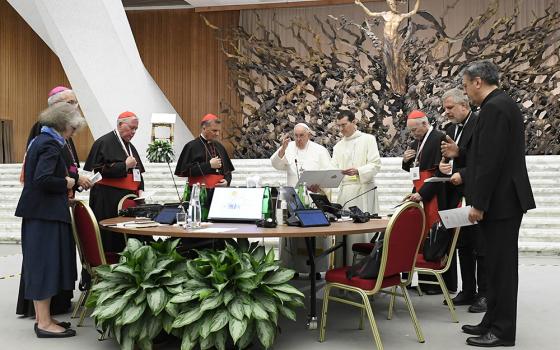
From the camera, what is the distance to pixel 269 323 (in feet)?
10.3

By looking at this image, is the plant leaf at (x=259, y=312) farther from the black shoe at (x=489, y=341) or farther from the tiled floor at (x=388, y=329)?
the black shoe at (x=489, y=341)

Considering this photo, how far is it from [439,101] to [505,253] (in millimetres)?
8815

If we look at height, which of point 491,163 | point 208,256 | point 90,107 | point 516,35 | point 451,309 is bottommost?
point 451,309

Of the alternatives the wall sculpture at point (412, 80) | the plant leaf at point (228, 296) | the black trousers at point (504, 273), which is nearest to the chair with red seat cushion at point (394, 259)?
the black trousers at point (504, 273)

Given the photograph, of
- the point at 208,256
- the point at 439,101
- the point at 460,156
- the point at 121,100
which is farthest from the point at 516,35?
the point at 208,256

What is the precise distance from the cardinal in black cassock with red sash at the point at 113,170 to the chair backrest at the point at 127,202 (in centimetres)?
16

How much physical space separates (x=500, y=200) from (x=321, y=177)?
139 cm

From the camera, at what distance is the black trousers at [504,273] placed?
3.34m

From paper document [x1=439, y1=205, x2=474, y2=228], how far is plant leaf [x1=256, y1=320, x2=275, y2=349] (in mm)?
1123

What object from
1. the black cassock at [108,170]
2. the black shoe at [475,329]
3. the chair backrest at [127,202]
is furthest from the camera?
the black cassock at [108,170]

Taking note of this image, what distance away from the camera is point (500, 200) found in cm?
334

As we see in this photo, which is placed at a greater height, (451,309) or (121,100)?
(121,100)

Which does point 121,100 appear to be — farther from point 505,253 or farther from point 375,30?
point 505,253

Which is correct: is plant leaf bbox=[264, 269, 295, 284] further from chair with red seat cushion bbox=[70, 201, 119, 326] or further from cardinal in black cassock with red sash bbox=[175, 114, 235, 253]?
cardinal in black cassock with red sash bbox=[175, 114, 235, 253]
